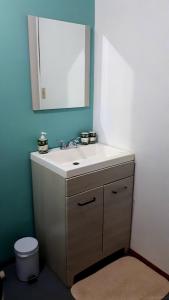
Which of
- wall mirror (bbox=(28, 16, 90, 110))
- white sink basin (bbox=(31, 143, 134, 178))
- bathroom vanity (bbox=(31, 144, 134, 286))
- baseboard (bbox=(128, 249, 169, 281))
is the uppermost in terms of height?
wall mirror (bbox=(28, 16, 90, 110))

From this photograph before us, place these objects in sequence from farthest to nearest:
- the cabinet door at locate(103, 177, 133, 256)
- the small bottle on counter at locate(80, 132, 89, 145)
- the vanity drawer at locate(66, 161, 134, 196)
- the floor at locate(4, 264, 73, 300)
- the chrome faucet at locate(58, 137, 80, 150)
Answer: the small bottle on counter at locate(80, 132, 89, 145) < the chrome faucet at locate(58, 137, 80, 150) < the cabinet door at locate(103, 177, 133, 256) < the floor at locate(4, 264, 73, 300) < the vanity drawer at locate(66, 161, 134, 196)

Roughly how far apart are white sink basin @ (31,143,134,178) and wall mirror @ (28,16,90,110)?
37cm

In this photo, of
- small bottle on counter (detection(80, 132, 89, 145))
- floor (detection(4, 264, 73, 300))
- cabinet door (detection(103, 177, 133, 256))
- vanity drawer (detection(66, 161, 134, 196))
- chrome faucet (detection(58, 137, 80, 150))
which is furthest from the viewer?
small bottle on counter (detection(80, 132, 89, 145))

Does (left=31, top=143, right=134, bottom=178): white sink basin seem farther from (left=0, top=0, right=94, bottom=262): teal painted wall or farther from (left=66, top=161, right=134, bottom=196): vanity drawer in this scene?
(left=0, top=0, right=94, bottom=262): teal painted wall

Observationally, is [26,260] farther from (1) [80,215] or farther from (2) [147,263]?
(2) [147,263]

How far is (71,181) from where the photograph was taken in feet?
5.07

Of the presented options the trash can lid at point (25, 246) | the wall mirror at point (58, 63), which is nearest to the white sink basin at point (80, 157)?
the wall mirror at point (58, 63)

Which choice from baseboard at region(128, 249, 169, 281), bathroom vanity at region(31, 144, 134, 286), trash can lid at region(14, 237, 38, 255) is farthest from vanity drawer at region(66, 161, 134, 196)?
baseboard at region(128, 249, 169, 281)

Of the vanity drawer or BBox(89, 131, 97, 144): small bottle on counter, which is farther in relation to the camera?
BBox(89, 131, 97, 144): small bottle on counter

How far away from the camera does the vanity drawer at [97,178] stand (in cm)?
156

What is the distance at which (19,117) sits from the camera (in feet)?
5.85

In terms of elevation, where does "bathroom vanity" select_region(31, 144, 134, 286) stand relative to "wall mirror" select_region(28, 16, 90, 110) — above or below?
below

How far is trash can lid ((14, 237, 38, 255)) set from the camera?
5.72 feet

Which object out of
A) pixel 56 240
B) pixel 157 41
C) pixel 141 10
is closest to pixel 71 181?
pixel 56 240
